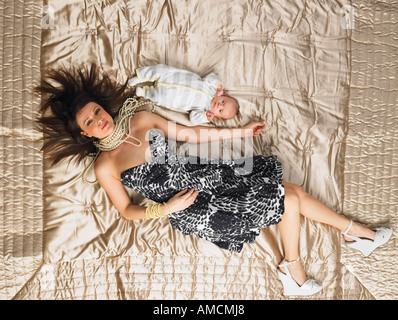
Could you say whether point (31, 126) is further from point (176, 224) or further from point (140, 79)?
point (176, 224)

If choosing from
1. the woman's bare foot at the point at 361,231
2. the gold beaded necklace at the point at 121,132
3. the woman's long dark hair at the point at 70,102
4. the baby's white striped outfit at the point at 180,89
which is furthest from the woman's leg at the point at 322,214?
the woman's long dark hair at the point at 70,102

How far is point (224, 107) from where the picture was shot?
1.51m

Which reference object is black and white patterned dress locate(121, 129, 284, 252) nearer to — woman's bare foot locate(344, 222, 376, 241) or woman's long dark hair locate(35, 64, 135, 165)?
woman's long dark hair locate(35, 64, 135, 165)

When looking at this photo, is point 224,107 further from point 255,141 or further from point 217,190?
point 217,190

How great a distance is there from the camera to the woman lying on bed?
1.40 metres

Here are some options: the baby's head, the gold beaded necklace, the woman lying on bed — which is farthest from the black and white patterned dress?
the baby's head

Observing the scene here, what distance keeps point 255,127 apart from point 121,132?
593 millimetres

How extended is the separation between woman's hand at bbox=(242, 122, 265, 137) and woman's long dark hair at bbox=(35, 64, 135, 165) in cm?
55

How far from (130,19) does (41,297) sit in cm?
133

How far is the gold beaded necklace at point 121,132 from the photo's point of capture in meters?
1.43

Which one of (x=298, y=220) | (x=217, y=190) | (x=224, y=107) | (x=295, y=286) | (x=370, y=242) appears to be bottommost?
(x=295, y=286)

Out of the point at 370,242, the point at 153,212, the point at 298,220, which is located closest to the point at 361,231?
the point at 370,242

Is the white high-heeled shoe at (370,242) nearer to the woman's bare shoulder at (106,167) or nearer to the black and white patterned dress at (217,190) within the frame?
the black and white patterned dress at (217,190)

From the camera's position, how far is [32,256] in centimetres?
155
